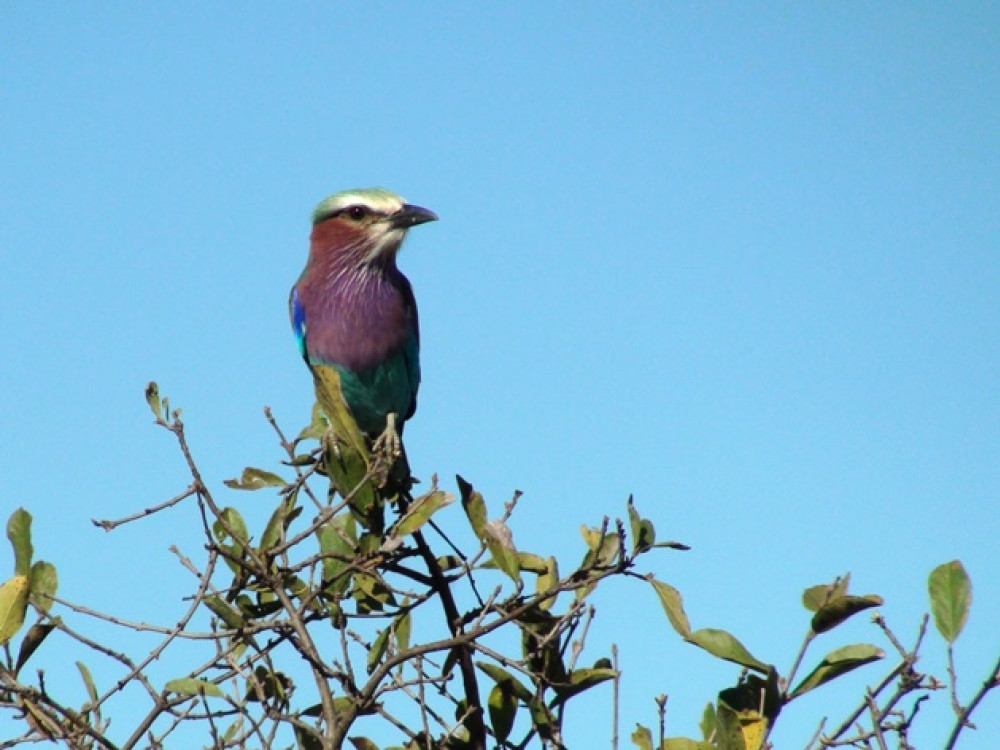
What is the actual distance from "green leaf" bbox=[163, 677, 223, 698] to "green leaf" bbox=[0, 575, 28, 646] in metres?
0.38

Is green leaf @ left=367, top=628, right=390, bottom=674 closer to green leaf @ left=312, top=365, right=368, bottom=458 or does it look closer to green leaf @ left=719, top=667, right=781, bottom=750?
green leaf @ left=312, top=365, right=368, bottom=458

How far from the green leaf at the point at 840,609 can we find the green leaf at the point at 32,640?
1.65 m

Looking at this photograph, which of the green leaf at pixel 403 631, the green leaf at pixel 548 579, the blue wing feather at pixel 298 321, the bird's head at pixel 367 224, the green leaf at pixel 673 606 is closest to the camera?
the green leaf at pixel 673 606

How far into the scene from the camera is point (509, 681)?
306cm

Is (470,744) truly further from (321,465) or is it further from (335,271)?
(335,271)

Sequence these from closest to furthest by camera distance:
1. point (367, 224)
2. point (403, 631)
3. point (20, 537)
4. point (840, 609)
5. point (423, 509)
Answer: point (840, 609), point (20, 537), point (423, 509), point (403, 631), point (367, 224)

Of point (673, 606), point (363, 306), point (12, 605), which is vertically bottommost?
point (673, 606)

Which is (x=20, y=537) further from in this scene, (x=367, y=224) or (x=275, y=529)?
(x=367, y=224)

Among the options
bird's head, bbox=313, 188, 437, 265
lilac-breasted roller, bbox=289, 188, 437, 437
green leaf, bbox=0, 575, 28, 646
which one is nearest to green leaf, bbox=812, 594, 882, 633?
green leaf, bbox=0, 575, 28, 646

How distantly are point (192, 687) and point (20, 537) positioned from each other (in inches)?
20.6

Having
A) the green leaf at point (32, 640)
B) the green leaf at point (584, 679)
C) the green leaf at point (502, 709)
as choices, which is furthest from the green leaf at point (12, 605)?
the green leaf at point (584, 679)

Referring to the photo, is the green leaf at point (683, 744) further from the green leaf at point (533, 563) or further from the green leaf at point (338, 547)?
the green leaf at point (338, 547)

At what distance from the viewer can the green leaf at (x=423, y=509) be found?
121 inches

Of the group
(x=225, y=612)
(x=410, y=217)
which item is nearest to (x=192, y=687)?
(x=225, y=612)
